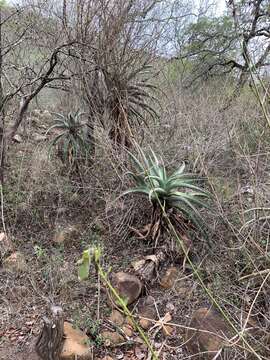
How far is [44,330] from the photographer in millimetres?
2000

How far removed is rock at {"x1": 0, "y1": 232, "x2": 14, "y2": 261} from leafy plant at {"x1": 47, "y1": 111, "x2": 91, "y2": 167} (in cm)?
126

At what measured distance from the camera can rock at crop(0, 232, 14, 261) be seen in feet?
9.72

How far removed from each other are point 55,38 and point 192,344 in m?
3.93

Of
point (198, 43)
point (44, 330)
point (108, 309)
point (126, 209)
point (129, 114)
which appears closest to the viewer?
point (44, 330)

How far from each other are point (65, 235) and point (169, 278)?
3.81ft

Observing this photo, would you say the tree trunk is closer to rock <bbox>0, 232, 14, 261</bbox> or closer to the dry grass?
the dry grass

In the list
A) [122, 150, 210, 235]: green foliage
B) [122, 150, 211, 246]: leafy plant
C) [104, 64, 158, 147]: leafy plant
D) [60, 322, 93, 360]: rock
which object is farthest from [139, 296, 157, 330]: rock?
[104, 64, 158, 147]: leafy plant

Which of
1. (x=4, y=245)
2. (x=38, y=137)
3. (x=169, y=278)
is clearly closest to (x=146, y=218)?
(x=169, y=278)

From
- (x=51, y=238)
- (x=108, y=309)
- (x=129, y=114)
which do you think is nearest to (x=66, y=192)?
(x=51, y=238)

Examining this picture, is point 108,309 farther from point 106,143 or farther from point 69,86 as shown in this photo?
point 69,86

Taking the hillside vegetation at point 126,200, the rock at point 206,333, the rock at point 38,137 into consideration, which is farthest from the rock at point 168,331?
the rock at point 38,137

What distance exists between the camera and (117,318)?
2408 mm

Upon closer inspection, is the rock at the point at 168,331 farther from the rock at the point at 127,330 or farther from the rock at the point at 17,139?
the rock at the point at 17,139

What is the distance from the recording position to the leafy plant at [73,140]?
404 cm
